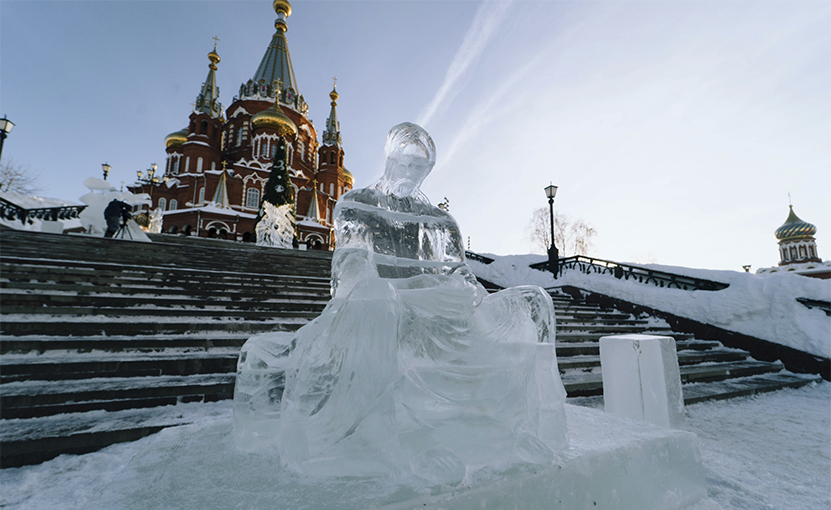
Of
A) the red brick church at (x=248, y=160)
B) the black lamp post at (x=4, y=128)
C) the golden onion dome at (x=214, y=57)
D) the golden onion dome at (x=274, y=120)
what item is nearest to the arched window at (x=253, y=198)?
the red brick church at (x=248, y=160)

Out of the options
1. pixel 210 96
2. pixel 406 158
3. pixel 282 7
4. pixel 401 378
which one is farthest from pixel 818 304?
pixel 282 7

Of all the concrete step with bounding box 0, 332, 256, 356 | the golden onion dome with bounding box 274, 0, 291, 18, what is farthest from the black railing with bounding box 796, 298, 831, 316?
the golden onion dome with bounding box 274, 0, 291, 18

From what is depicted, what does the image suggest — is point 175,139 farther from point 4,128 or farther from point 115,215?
point 115,215

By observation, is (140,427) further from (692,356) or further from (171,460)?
(692,356)

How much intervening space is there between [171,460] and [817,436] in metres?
5.02

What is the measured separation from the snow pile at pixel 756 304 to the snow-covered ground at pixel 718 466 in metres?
2.59

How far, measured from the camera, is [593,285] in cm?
930

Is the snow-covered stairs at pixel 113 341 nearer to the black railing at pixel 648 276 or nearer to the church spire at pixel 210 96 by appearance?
the black railing at pixel 648 276

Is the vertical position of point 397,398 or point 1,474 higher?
point 397,398

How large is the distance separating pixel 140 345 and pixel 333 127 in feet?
136

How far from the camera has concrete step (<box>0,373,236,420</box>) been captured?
269 centimetres

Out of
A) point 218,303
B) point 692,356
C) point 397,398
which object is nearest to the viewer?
point 397,398

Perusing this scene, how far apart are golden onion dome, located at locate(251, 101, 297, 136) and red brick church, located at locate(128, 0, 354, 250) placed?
9 centimetres

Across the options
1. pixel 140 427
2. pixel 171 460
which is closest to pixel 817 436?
pixel 171 460
